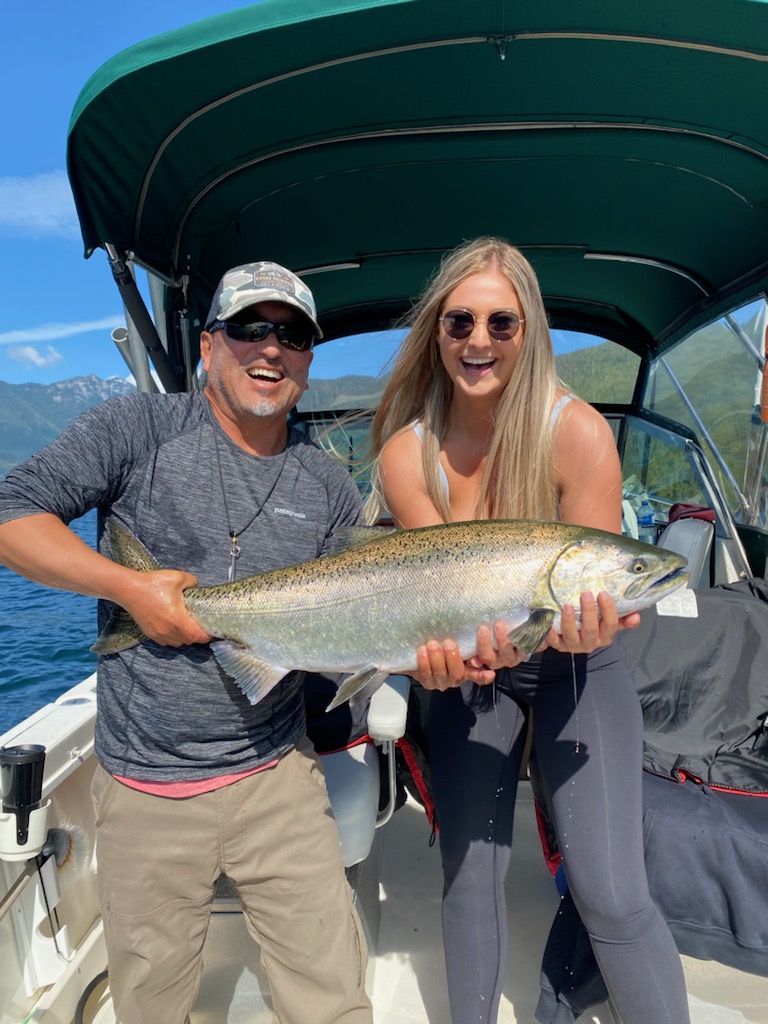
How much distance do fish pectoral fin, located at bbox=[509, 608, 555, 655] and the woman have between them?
0.05 meters

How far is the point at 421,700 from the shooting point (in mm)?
3443

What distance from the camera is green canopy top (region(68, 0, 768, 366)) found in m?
2.37

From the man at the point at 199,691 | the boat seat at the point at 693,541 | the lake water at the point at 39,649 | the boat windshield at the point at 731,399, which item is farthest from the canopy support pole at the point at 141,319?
the lake water at the point at 39,649

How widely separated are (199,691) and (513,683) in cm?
114

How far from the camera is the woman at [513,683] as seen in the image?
2.20 metres

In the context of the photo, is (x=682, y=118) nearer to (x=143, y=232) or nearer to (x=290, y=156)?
(x=290, y=156)

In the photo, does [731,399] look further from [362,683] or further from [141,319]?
[141,319]

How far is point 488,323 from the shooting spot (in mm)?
2539

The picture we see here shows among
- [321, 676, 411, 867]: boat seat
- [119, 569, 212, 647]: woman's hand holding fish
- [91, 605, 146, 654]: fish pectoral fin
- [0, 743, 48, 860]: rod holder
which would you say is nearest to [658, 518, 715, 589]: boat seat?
[321, 676, 411, 867]: boat seat

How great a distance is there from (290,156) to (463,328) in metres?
1.51

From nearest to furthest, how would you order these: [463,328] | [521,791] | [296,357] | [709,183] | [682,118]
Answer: [296,357], [463,328], [682,118], [709,183], [521,791]

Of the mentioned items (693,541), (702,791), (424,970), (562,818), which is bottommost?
(424,970)

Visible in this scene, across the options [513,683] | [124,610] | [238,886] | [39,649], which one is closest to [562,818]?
[513,683]

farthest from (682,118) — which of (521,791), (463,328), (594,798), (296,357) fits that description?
(521,791)
